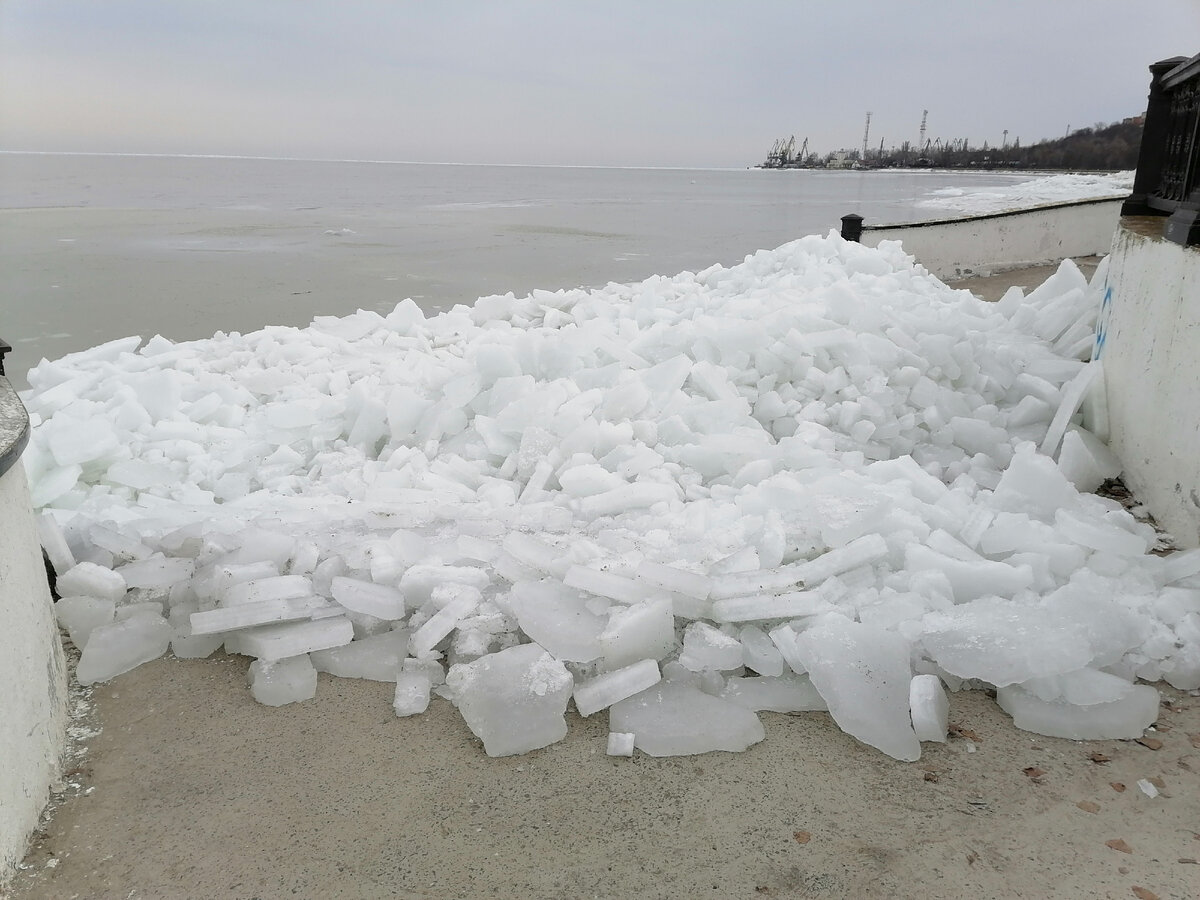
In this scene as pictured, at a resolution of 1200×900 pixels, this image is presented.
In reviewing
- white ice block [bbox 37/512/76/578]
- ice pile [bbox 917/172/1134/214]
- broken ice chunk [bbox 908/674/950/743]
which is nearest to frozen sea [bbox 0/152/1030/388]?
ice pile [bbox 917/172/1134/214]

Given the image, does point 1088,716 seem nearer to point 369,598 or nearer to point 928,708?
point 928,708

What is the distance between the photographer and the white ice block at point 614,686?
2.70 m

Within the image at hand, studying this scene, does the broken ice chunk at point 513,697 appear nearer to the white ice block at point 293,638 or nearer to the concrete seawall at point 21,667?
the white ice block at point 293,638

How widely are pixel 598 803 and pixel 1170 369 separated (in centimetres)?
321

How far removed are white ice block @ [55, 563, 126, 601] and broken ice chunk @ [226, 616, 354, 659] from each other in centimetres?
58

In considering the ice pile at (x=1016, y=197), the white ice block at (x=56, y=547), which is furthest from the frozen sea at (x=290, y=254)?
the white ice block at (x=56, y=547)

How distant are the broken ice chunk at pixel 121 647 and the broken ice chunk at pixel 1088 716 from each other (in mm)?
2884

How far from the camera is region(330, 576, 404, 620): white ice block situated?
3.07m

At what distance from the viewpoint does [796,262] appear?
709 centimetres

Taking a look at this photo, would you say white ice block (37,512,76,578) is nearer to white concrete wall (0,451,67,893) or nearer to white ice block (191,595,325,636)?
white ice block (191,595,325,636)

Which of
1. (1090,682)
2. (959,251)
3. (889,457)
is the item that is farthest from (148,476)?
(959,251)

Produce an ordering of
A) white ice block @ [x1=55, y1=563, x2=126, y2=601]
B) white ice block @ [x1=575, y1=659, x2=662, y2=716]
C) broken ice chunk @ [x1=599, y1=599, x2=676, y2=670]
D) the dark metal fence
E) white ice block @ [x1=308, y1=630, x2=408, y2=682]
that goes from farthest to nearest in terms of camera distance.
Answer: the dark metal fence < white ice block @ [x1=55, y1=563, x2=126, y2=601] < white ice block @ [x1=308, y1=630, x2=408, y2=682] < broken ice chunk @ [x1=599, y1=599, x2=676, y2=670] < white ice block @ [x1=575, y1=659, x2=662, y2=716]

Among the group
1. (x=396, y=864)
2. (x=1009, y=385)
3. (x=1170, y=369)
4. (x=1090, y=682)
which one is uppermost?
(x=1170, y=369)

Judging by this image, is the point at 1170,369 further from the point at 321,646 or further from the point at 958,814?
the point at 321,646
